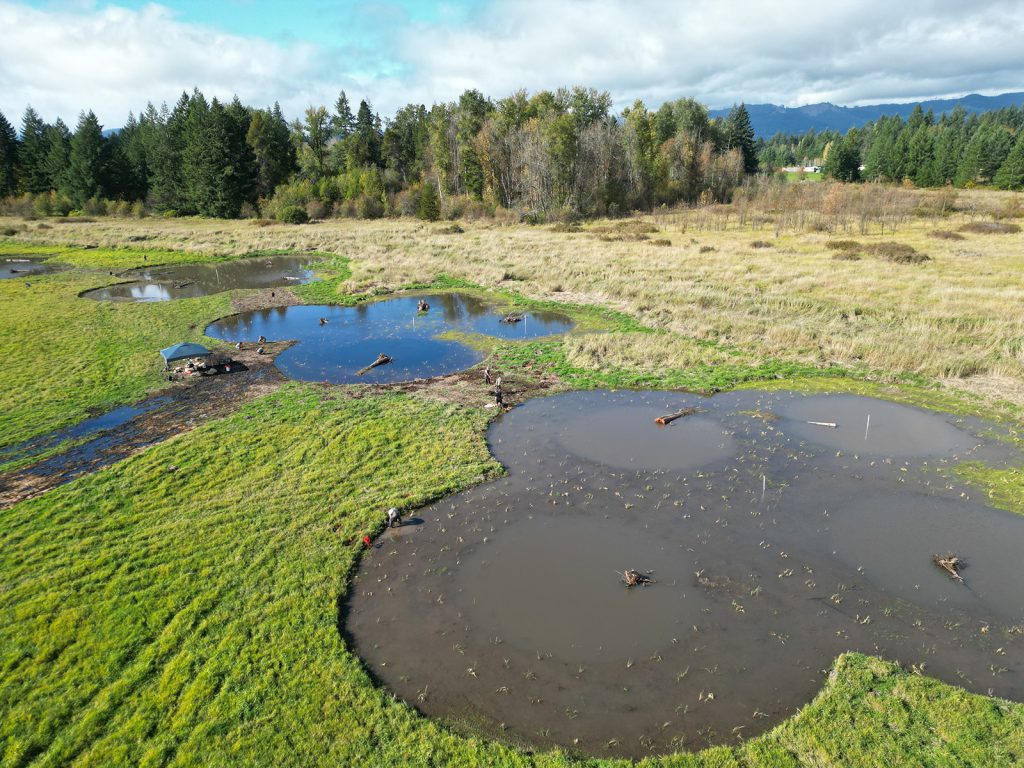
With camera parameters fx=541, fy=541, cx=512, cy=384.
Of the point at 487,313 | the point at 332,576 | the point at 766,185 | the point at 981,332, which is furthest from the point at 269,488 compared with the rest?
the point at 766,185

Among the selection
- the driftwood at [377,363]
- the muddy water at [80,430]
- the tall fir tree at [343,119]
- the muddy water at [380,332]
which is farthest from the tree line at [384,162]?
the muddy water at [80,430]

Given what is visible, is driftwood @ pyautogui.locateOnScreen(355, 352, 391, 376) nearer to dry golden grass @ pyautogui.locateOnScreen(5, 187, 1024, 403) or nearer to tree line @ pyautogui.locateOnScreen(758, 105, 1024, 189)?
dry golden grass @ pyautogui.locateOnScreen(5, 187, 1024, 403)

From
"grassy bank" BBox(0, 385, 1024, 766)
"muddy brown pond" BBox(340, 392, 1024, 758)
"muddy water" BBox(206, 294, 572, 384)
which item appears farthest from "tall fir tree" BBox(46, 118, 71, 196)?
"muddy brown pond" BBox(340, 392, 1024, 758)

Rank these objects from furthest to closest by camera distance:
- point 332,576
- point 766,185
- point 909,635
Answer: point 766,185, point 332,576, point 909,635

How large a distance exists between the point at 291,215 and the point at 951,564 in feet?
298

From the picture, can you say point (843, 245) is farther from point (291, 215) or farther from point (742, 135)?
point (742, 135)

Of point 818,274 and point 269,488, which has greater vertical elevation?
point 818,274

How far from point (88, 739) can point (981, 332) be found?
3680 cm

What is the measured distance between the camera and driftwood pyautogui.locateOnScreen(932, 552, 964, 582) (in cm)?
1243

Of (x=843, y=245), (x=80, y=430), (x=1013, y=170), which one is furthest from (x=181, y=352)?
(x=1013, y=170)

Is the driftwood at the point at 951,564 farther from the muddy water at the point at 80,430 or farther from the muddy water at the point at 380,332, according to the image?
the muddy water at the point at 80,430

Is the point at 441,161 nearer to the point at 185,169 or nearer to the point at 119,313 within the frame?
the point at 185,169

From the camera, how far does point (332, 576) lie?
12594mm

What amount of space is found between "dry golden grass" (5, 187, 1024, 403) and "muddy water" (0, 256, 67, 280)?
9218 millimetres
